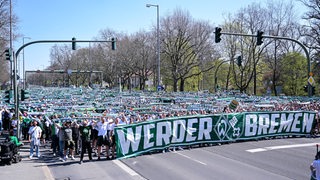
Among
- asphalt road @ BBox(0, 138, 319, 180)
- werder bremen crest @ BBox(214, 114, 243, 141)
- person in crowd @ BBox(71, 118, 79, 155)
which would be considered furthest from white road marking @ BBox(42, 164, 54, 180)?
werder bremen crest @ BBox(214, 114, 243, 141)

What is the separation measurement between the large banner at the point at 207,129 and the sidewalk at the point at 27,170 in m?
3.37

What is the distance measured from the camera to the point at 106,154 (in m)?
17.1

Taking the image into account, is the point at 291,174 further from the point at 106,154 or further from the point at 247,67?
the point at 247,67

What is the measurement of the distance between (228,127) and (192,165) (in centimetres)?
603

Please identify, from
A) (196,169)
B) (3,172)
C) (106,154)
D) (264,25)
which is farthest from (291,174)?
(264,25)

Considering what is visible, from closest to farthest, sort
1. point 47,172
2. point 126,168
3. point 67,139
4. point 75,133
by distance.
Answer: point 47,172
point 126,168
point 67,139
point 75,133

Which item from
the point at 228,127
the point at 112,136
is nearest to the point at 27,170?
the point at 112,136

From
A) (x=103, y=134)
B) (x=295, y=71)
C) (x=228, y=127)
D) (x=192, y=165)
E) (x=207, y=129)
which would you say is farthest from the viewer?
(x=295, y=71)

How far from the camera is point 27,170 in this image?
14.3 meters

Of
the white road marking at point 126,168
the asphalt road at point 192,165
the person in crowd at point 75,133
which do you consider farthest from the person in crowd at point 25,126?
the white road marking at point 126,168

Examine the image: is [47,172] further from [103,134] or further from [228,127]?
[228,127]

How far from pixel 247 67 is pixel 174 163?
47287 mm

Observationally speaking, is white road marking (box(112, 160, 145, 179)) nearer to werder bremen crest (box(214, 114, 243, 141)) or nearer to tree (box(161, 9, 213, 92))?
werder bremen crest (box(214, 114, 243, 141))

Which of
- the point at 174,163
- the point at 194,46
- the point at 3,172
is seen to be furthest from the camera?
the point at 194,46
